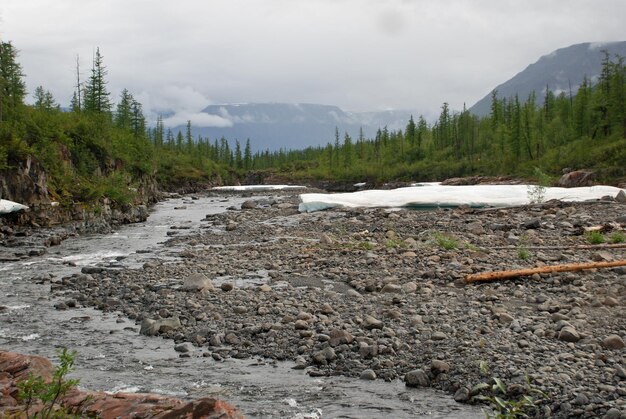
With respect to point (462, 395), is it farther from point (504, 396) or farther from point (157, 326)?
point (157, 326)

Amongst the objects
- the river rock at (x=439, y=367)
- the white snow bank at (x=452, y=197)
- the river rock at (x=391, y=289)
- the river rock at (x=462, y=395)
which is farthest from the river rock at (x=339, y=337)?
the white snow bank at (x=452, y=197)

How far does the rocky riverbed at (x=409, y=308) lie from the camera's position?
8422mm

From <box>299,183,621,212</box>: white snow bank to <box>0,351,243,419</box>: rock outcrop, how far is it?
3258cm

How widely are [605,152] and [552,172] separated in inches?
286

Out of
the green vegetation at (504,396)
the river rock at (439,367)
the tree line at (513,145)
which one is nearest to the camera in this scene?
the green vegetation at (504,396)

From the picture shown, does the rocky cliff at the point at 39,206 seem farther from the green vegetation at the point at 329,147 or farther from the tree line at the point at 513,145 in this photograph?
the tree line at the point at 513,145

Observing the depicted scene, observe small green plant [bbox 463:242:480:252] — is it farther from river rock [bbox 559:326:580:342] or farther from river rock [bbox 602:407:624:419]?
river rock [bbox 602:407:624:419]

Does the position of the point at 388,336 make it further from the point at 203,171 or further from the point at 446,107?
the point at 446,107

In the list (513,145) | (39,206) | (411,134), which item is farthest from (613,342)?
(411,134)

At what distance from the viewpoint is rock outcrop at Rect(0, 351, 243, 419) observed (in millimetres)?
5539

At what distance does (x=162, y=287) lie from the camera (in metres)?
15.6

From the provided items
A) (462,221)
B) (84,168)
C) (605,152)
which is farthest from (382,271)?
(605,152)

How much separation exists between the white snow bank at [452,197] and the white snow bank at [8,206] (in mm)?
19464

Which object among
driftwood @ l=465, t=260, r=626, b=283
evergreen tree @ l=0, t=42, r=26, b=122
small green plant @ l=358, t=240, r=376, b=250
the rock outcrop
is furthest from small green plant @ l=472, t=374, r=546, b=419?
evergreen tree @ l=0, t=42, r=26, b=122
